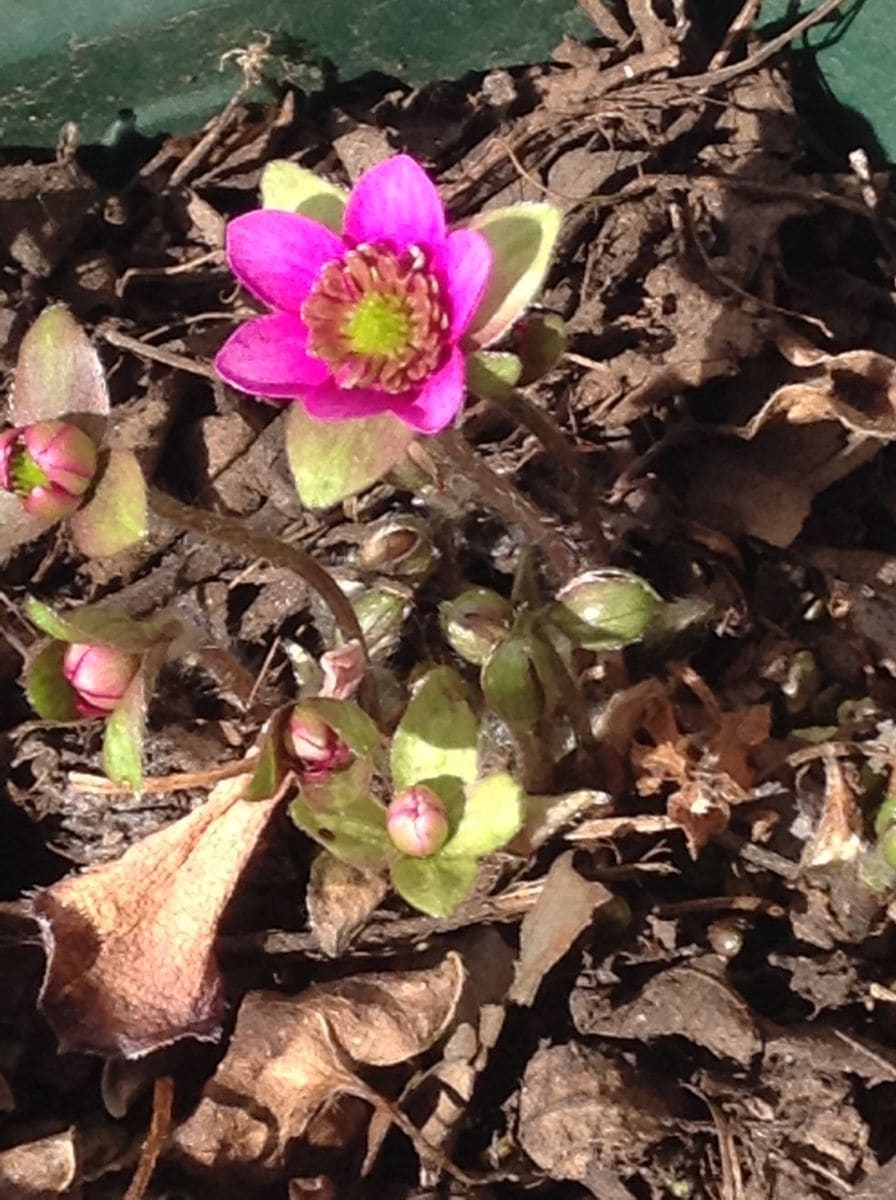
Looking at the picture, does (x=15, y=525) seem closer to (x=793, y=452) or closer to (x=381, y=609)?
(x=381, y=609)

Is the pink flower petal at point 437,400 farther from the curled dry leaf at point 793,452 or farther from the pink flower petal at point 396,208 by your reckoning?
the curled dry leaf at point 793,452

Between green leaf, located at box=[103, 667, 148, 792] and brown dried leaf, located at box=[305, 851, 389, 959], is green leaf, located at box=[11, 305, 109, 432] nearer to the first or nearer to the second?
green leaf, located at box=[103, 667, 148, 792]

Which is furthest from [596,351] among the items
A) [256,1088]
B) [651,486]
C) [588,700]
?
[256,1088]

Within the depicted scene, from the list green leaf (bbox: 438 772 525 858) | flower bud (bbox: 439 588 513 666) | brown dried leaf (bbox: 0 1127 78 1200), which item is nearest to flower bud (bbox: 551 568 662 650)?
flower bud (bbox: 439 588 513 666)

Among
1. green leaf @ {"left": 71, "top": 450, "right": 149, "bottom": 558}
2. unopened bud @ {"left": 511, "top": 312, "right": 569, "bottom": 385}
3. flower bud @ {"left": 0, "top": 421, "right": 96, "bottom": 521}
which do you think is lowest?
unopened bud @ {"left": 511, "top": 312, "right": 569, "bottom": 385}

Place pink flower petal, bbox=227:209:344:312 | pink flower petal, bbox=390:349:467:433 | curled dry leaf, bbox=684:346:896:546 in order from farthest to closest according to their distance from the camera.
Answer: curled dry leaf, bbox=684:346:896:546
pink flower petal, bbox=227:209:344:312
pink flower petal, bbox=390:349:467:433

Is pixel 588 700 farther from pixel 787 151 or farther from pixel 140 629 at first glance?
pixel 787 151
